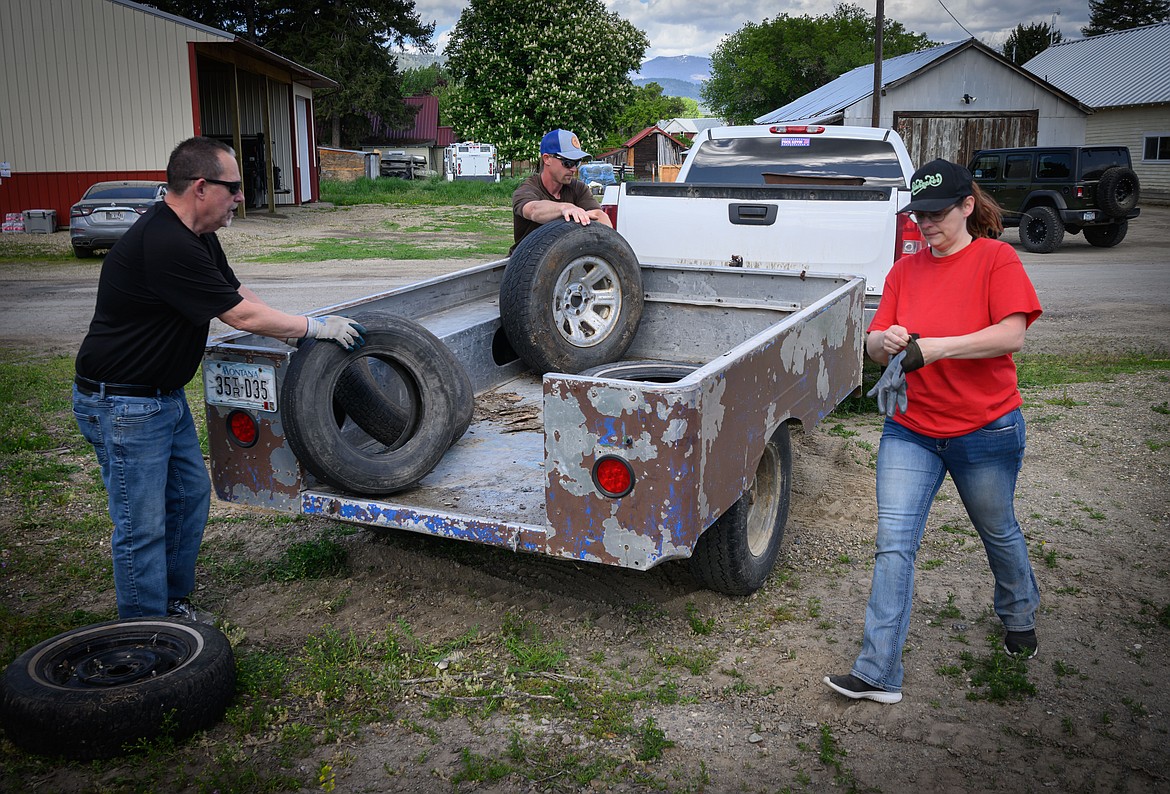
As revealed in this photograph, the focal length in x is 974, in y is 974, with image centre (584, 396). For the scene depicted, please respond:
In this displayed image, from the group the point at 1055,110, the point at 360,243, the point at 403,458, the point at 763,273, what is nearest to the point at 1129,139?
the point at 1055,110

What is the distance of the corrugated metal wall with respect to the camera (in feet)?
120

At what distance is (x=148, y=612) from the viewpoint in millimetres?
3900

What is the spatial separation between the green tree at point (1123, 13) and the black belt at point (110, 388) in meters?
83.9

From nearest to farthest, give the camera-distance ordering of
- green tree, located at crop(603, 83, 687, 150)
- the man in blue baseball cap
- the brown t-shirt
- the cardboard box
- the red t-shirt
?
1. the red t-shirt
2. the man in blue baseball cap
3. the brown t-shirt
4. the cardboard box
5. green tree, located at crop(603, 83, 687, 150)

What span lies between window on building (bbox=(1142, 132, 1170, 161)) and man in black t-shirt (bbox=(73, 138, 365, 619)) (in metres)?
41.3

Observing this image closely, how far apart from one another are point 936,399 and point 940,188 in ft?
2.52

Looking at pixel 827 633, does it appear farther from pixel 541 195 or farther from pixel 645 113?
pixel 645 113

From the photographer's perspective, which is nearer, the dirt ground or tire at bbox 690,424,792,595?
the dirt ground

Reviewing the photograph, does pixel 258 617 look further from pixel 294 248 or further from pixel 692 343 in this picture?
pixel 294 248

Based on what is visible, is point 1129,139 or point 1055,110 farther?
point 1129,139

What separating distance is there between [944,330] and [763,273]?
2671mm

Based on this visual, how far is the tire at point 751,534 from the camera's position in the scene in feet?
13.6

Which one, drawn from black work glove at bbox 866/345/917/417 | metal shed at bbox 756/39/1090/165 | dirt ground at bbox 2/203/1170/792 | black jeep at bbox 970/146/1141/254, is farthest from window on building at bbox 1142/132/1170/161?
black work glove at bbox 866/345/917/417

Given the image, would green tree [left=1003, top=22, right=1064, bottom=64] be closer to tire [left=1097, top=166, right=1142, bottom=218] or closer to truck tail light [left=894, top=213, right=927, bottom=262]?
tire [left=1097, top=166, right=1142, bottom=218]
